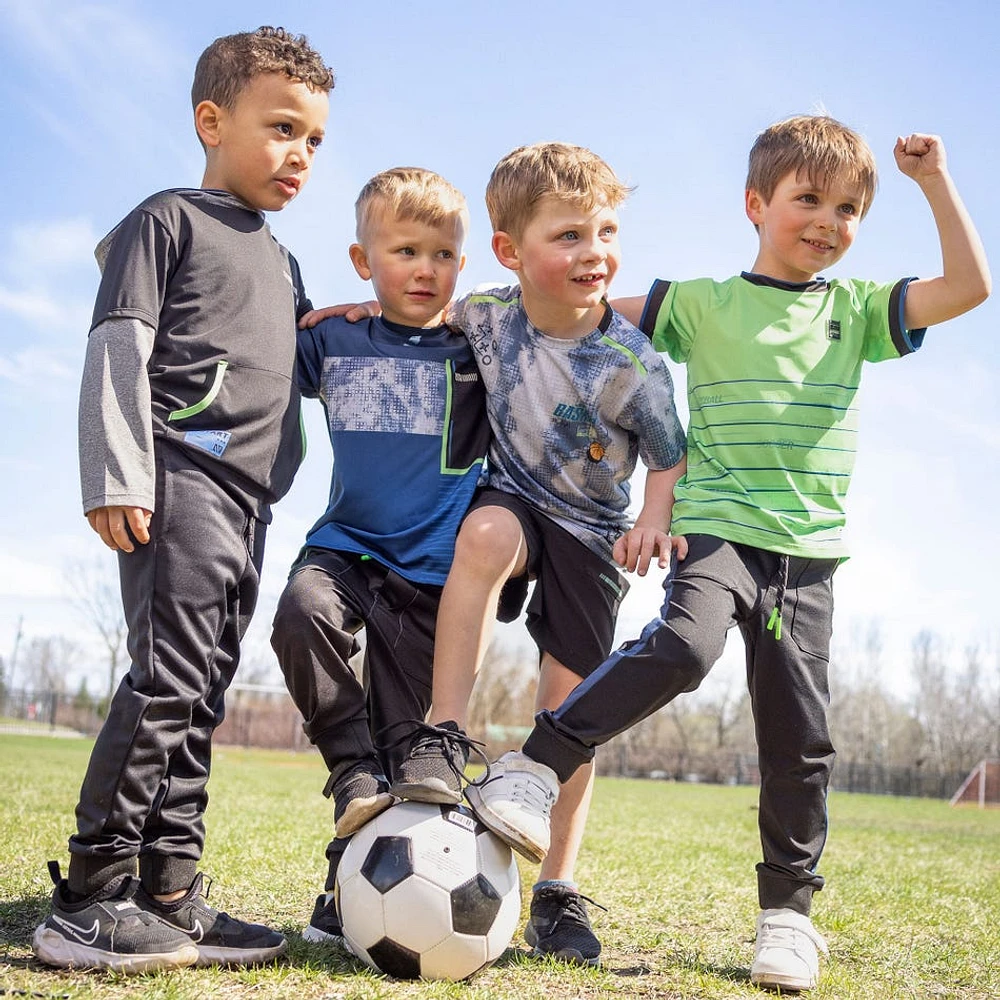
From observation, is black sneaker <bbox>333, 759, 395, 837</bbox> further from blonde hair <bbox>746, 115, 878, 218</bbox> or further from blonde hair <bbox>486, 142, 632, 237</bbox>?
blonde hair <bbox>746, 115, 878, 218</bbox>

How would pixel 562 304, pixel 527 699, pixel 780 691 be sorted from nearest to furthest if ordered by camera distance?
pixel 780 691, pixel 562 304, pixel 527 699

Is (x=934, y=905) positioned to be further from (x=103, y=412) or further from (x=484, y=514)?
(x=103, y=412)

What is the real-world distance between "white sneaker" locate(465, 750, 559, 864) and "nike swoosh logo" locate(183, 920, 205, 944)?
81 centimetres

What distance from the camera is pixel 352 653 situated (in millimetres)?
3045

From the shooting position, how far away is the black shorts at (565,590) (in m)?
3.28

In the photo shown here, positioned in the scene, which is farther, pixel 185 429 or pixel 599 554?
pixel 599 554

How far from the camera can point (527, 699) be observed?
53938 millimetres

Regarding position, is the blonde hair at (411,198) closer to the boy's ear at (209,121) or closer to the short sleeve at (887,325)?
the boy's ear at (209,121)

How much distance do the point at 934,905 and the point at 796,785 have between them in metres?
2.92

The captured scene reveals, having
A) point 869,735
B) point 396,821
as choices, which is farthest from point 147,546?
point 869,735

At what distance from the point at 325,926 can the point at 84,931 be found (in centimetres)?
79

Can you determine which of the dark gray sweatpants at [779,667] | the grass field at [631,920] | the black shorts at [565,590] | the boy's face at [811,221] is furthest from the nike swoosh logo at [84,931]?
the boy's face at [811,221]

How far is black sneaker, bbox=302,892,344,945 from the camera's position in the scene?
3.02m

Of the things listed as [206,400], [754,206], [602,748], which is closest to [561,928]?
[206,400]
